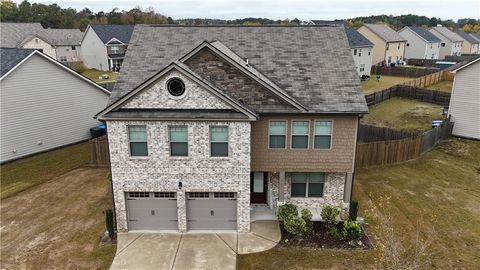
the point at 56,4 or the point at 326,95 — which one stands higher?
the point at 56,4

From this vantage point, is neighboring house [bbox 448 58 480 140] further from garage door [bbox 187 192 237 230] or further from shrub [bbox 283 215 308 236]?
garage door [bbox 187 192 237 230]

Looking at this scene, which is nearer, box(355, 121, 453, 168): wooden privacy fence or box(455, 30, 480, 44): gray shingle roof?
box(355, 121, 453, 168): wooden privacy fence

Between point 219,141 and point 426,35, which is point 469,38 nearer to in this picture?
point 426,35

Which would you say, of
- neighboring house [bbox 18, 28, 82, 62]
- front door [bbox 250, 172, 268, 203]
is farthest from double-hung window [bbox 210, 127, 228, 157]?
neighboring house [bbox 18, 28, 82, 62]

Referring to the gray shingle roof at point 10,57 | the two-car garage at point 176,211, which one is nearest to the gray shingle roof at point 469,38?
the two-car garage at point 176,211

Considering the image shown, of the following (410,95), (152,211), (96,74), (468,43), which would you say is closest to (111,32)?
(96,74)

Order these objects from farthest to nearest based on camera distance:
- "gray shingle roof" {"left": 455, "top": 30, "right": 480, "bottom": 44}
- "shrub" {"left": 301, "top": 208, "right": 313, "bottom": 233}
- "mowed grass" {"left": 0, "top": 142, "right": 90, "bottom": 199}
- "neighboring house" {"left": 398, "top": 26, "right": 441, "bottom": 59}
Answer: "gray shingle roof" {"left": 455, "top": 30, "right": 480, "bottom": 44} → "neighboring house" {"left": 398, "top": 26, "right": 441, "bottom": 59} → "mowed grass" {"left": 0, "top": 142, "right": 90, "bottom": 199} → "shrub" {"left": 301, "top": 208, "right": 313, "bottom": 233}

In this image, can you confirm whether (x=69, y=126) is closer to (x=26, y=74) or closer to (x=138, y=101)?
(x=26, y=74)

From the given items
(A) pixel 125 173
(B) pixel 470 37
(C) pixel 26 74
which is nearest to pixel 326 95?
(A) pixel 125 173
